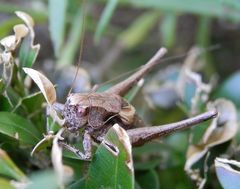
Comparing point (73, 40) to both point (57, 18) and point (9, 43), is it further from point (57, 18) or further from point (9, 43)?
point (9, 43)

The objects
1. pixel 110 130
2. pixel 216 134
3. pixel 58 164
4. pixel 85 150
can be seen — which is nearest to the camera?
pixel 58 164

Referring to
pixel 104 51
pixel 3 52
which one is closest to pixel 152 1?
pixel 104 51

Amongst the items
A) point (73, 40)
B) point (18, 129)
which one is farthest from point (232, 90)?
point (18, 129)

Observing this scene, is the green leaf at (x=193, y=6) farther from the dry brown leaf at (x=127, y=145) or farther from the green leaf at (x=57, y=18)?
the dry brown leaf at (x=127, y=145)

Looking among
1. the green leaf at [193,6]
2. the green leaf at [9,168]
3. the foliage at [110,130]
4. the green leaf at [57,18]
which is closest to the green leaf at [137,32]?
the foliage at [110,130]

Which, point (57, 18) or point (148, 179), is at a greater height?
point (57, 18)

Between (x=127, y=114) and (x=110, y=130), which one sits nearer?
(x=110, y=130)

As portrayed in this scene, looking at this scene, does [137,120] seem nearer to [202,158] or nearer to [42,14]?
[202,158]
